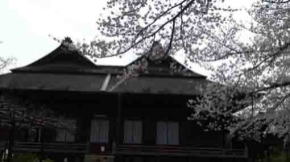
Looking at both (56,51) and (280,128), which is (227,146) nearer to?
(280,128)

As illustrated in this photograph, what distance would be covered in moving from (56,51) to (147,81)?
7.81m

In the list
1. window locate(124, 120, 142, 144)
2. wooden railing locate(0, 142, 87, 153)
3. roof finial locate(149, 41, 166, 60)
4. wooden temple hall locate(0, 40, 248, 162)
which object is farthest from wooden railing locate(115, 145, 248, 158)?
roof finial locate(149, 41, 166, 60)

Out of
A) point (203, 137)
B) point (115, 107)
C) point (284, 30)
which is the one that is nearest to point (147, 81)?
point (115, 107)

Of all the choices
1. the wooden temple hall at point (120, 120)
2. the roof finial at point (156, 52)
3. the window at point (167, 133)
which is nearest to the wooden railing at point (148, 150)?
the wooden temple hall at point (120, 120)

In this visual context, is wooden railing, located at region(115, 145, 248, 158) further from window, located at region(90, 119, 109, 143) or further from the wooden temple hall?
window, located at region(90, 119, 109, 143)

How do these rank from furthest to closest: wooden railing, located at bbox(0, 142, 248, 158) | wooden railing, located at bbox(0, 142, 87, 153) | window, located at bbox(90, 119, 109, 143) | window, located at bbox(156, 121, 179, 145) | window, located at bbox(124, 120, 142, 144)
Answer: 1. window, located at bbox(156, 121, 179, 145)
2. window, located at bbox(124, 120, 142, 144)
3. window, located at bbox(90, 119, 109, 143)
4. wooden railing, located at bbox(0, 142, 248, 158)
5. wooden railing, located at bbox(0, 142, 87, 153)

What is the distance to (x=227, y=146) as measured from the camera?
2577 centimetres

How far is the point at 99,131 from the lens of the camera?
1019 inches

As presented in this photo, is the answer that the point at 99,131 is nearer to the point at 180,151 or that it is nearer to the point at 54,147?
the point at 54,147

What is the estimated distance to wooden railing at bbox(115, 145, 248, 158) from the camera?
23.8 meters

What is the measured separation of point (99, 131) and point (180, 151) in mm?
5010

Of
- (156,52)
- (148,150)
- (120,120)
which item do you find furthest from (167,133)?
(156,52)

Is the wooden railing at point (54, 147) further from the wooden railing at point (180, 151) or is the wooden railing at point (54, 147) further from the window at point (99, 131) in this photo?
the wooden railing at point (180, 151)

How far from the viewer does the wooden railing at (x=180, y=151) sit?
2375cm
